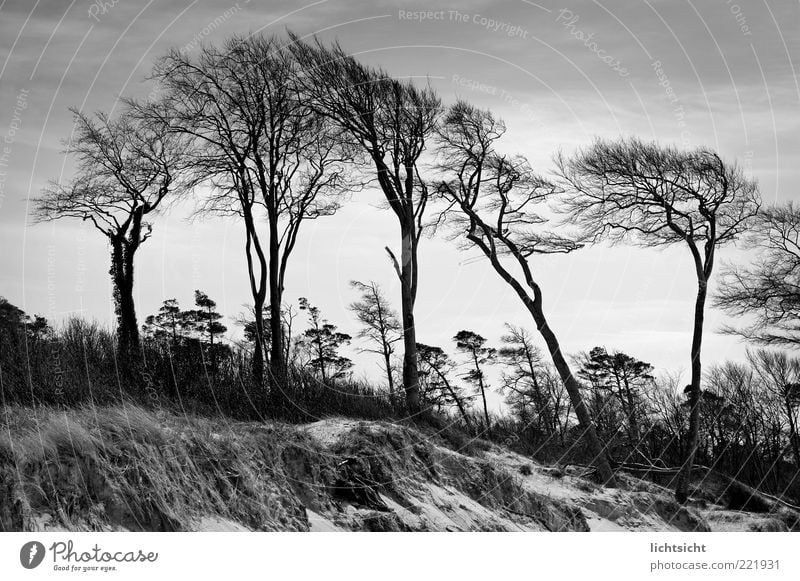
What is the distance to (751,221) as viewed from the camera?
57.3 feet

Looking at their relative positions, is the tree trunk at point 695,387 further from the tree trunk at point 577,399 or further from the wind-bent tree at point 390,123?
the wind-bent tree at point 390,123

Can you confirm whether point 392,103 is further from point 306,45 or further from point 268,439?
point 268,439

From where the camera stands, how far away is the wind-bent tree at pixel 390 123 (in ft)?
57.1

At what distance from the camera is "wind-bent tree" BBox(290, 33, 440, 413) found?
17.4 m

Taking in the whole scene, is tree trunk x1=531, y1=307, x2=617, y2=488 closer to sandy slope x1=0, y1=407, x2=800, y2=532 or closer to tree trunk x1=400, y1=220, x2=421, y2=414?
sandy slope x1=0, y1=407, x2=800, y2=532

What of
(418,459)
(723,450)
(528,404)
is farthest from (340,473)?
(528,404)

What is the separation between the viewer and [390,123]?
60.5 ft

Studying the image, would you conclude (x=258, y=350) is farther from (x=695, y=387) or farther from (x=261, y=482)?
(x=695, y=387)
